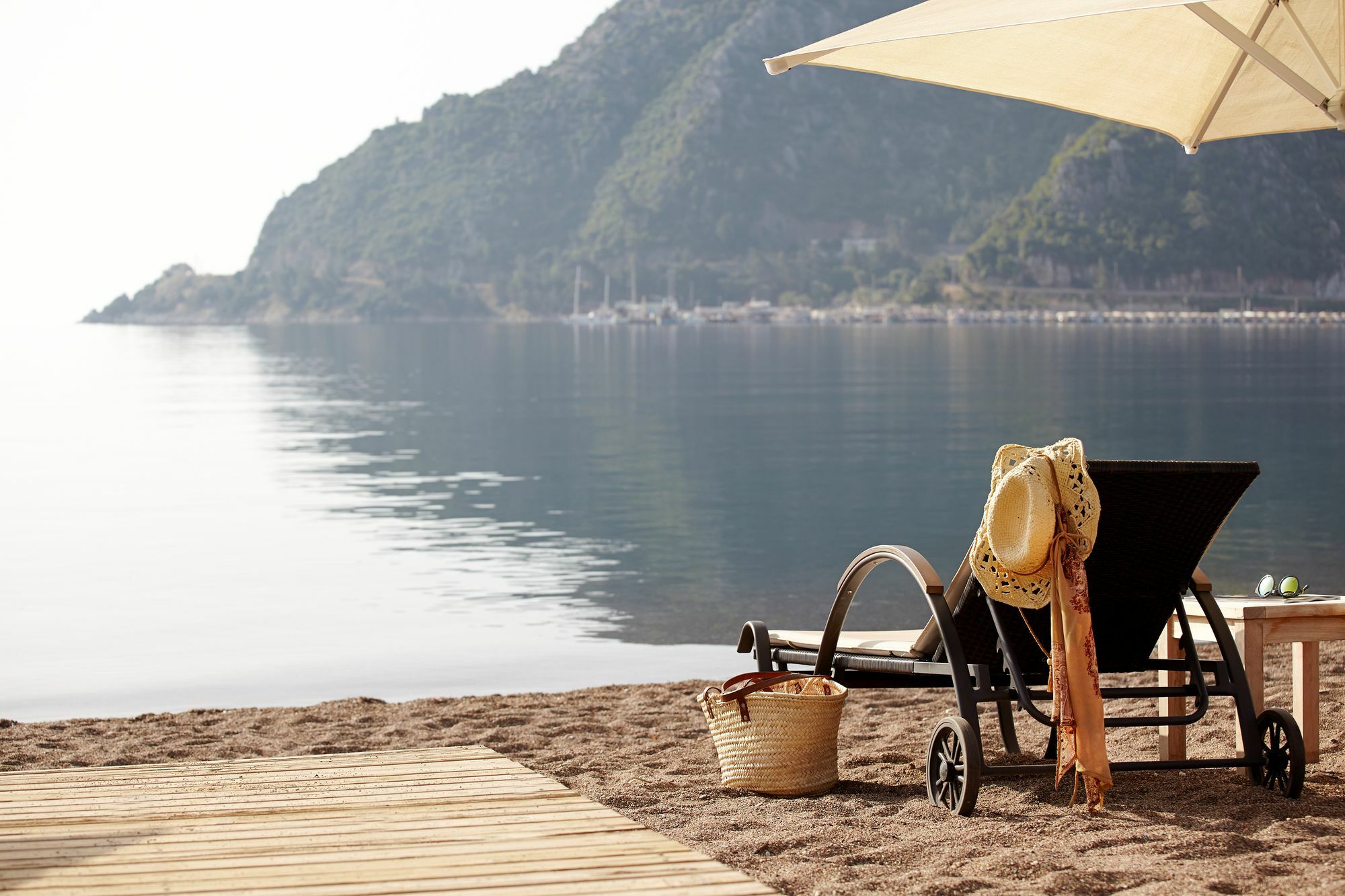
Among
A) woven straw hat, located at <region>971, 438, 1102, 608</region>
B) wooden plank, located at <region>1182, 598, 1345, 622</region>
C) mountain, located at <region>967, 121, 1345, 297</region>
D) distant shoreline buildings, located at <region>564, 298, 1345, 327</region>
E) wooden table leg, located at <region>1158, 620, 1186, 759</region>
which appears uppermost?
mountain, located at <region>967, 121, 1345, 297</region>

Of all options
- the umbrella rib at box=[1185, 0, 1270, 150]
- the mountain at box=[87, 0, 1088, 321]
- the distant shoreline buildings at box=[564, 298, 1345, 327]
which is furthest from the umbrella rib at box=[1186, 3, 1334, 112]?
the mountain at box=[87, 0, 1088, 321]

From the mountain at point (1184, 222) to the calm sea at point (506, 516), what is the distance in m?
112

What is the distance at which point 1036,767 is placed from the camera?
341cm

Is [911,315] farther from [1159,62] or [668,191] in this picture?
[1159,62]

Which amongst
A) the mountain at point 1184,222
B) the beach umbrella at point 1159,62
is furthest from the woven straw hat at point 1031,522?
the mountain at point 1184,222

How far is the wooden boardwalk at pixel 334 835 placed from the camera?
7.75 feet

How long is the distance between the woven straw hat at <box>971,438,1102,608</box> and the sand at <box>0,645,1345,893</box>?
0.52 m

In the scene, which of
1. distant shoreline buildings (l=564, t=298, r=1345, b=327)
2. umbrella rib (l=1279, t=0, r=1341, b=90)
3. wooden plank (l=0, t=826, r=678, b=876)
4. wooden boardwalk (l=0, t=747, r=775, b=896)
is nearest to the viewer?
wooden boardwalk (l=0, t=747, r=775, b=896)

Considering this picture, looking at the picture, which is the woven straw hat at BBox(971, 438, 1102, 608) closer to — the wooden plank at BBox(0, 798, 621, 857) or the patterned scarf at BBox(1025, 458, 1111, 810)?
the patterned scarf at BBox(1025, 458, 1111, 810)

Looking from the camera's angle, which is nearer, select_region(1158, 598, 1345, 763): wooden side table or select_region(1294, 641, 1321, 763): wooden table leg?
select_region(1158, 598, 1345, 763): wooden side table

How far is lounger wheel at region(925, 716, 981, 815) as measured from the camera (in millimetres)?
3371

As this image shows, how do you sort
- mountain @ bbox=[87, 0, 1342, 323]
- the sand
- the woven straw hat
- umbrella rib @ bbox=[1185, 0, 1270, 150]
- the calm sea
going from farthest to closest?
mountain @ bbox=[87, 0, 1342, 323]
the calm sea
umbrella rib @ bbox=[1185, 0, 1270, 150]
the woven straw hat
the sand

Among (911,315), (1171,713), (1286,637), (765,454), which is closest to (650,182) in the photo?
(911,315)

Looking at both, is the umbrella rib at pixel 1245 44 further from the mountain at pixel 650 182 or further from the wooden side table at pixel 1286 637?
the mountain at pixel 650 182
